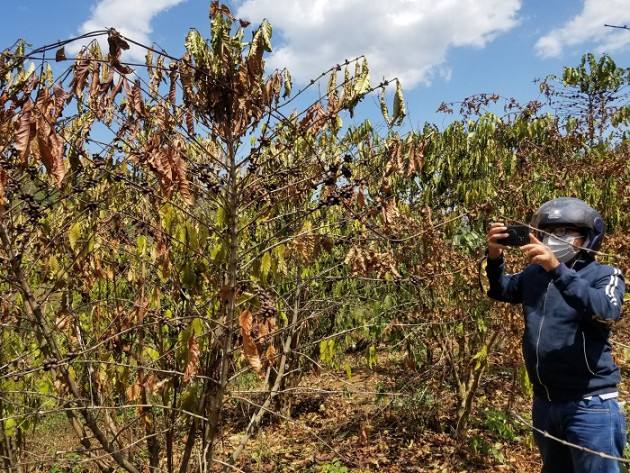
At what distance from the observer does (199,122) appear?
210 centimetres

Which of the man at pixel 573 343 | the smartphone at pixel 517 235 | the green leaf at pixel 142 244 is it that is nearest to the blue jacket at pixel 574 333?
the man at pixel 573 343

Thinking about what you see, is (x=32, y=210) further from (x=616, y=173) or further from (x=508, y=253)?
(x=616, y=173)

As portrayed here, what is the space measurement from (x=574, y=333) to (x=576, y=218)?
1.69 ft

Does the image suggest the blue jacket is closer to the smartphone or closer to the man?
the man

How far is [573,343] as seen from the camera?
7.18 feet

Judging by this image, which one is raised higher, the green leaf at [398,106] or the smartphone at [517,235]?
the green leaf at [398,106]

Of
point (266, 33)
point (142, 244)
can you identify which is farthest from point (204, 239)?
point (266, 33)

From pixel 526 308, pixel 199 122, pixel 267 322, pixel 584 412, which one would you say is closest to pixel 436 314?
pixel 526 308

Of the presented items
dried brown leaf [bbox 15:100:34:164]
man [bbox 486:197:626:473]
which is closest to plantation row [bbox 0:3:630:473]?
dried brown leaf [bbox 15:100:34:164]

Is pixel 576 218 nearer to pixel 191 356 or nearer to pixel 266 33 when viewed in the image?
pixel 266 33

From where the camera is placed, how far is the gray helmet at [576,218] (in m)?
2.33

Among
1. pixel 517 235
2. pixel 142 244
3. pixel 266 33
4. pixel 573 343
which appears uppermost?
pixel 266 33

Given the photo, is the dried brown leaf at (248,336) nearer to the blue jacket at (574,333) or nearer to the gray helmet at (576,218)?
the blue jacket at (574,333)

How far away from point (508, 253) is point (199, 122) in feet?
9.95
